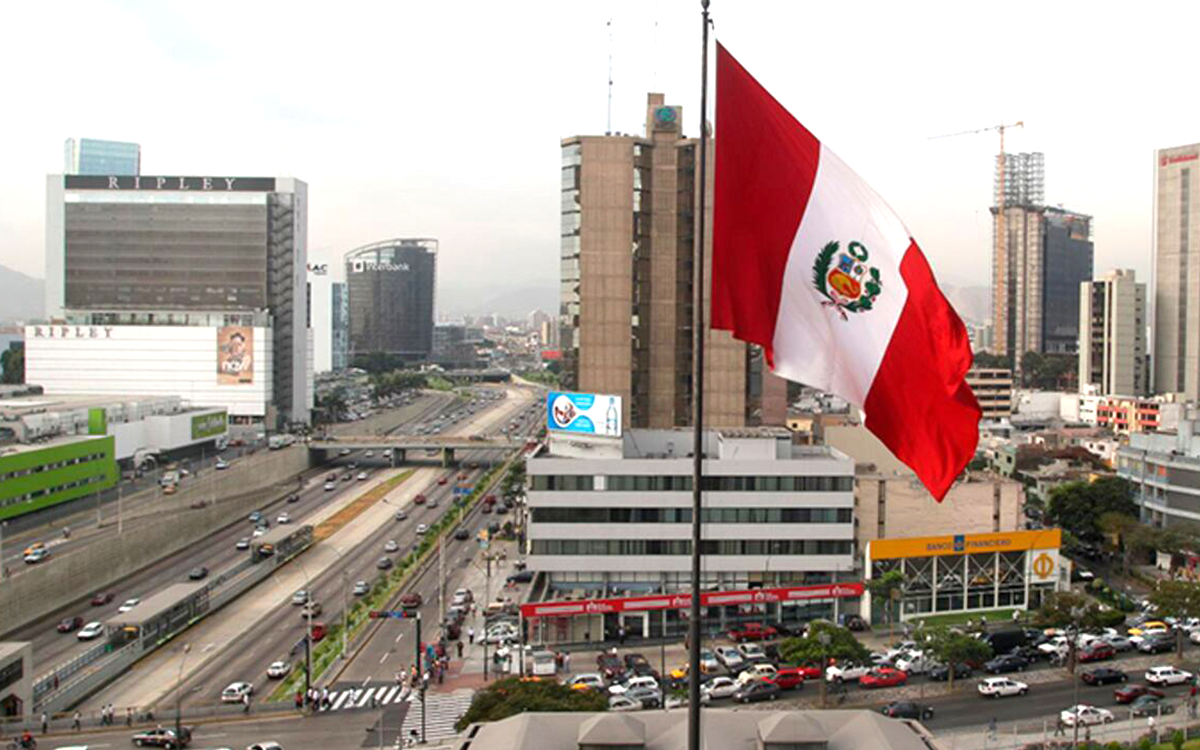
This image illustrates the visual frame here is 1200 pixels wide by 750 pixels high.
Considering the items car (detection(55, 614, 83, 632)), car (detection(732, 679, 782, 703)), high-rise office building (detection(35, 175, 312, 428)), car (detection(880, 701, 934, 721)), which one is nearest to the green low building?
car (detection(55, 614, 83, 632))

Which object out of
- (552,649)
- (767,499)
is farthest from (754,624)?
(552,649)

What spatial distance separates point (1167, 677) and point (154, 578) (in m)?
37.8

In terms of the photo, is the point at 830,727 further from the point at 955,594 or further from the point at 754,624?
the point at 955,594

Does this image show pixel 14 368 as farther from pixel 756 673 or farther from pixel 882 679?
pixel 882 679

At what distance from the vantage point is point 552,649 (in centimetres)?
3188

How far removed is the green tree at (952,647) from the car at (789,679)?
3.46 meters

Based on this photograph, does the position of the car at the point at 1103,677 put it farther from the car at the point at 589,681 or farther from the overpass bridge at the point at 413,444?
the overpass bridge at the point at 413,444

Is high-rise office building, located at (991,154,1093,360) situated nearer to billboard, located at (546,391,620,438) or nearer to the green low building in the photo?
billboard, located at (546,391,620,438)

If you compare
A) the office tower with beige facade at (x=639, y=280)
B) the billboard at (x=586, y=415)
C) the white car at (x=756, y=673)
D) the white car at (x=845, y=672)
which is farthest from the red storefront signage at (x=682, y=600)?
the office tower with beige facade at (x=639, y=280)

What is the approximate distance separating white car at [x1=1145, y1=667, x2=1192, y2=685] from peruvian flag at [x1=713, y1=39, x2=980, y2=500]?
23.6 meters

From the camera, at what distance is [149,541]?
44406 mm

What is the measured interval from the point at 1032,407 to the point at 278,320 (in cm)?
7015

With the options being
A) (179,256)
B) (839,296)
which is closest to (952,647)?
(839,296)

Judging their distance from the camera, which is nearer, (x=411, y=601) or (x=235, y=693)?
(x=235, y=693)
